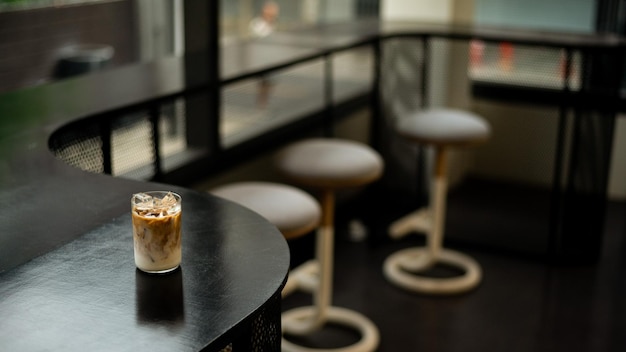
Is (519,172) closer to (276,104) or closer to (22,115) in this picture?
(276,104)

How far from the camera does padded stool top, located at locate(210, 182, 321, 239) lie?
100 inches

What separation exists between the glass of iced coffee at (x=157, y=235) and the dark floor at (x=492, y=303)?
1.88 metres

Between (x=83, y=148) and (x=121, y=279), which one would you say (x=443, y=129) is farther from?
(x=121, y=279)

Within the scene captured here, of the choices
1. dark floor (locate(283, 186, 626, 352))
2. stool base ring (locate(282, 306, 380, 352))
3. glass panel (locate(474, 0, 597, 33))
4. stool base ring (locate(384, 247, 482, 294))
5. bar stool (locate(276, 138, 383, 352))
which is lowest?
dark floor (locate(283, 186, 626, 352))

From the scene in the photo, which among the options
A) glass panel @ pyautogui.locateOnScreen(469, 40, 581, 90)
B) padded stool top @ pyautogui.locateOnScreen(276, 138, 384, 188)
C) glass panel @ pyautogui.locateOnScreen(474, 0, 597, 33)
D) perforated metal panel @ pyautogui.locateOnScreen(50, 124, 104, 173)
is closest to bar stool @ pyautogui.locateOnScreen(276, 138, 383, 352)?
padded stool top @ pyautogui.locateOnScreen(276, 138, 384, 188)

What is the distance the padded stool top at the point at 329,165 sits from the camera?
2.99 m

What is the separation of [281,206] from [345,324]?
1.02 meters

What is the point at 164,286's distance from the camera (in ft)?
4.85

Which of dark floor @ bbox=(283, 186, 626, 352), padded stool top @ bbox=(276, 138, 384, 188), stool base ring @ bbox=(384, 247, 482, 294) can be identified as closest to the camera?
padded stool top @ bbox=(276, 138, 384, 188)

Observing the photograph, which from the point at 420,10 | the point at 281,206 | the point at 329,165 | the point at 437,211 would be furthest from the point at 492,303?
the point at 420,10

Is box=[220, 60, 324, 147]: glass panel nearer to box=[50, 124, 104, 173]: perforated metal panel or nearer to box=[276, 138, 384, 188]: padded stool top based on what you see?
box=[276, 138, 384, 188]: padded stool top

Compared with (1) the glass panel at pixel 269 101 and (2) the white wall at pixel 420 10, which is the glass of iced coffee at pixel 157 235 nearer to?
(1) the glass panel at pixel 269 101

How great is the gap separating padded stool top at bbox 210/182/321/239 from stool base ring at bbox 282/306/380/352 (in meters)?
0.73

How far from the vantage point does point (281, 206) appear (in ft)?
8.53
